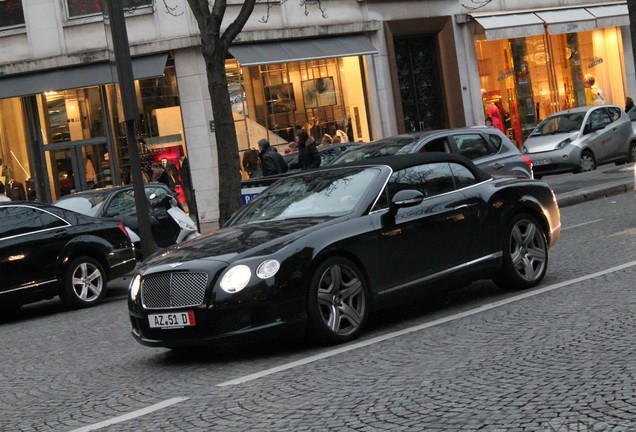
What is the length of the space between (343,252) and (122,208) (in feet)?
38.9

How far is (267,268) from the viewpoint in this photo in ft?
28.3

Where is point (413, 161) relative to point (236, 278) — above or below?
above

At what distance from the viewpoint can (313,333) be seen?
8.79 meters

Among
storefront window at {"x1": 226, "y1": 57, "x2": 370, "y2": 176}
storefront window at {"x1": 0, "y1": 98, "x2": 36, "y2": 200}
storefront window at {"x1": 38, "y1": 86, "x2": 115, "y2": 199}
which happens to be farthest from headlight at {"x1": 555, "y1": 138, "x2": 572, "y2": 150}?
storefront window at {"x1": 0, "y1": 98, "x2": 36, "y2": 200}

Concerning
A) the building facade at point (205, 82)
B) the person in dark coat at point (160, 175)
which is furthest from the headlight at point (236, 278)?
the building facade at point (205, 82)

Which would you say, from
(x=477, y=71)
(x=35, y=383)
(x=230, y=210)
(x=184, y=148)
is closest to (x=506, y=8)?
(x=477, y=71)

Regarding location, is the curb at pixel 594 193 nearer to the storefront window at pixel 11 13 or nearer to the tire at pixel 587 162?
the tire at pixel 587 162

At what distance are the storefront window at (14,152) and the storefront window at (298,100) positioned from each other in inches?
216

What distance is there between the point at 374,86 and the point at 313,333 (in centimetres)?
2522

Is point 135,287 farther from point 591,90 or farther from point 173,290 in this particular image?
point 591,90

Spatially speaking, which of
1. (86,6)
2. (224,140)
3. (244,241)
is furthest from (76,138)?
(244,241)

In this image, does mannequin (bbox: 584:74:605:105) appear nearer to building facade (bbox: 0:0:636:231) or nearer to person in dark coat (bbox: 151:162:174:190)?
building facade (bbox: 0:0:636:231)

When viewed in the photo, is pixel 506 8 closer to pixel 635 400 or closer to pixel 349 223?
pixel 349 223

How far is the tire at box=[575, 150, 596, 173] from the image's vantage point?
28484mm
